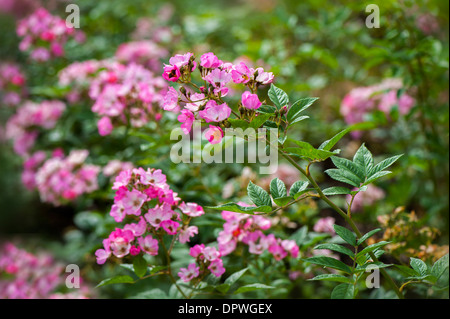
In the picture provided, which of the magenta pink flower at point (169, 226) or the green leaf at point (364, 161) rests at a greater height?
the green leaf at point (364, 161)

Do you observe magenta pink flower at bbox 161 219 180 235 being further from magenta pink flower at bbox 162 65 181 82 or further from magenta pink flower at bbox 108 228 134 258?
magenta pink flower at bbox 162 65 181 82

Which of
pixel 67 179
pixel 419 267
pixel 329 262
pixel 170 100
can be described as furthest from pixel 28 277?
pixel 419 267

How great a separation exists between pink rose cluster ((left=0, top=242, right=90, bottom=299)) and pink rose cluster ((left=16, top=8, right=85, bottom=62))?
0.99 m

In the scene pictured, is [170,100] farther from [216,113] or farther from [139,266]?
[139,266]

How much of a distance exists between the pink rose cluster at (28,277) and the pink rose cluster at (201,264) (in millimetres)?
747

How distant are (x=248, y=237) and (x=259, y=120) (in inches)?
16.8

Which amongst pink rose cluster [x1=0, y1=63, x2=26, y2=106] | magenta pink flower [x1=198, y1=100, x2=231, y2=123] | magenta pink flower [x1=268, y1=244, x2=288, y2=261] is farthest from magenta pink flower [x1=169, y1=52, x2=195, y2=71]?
pink rose cluster [x1=0, y1=63, x2=26, y2=106]

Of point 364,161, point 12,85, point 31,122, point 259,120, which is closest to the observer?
point 259,120

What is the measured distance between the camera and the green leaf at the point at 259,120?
2.51 ft

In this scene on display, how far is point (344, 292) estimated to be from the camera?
0.85 meters

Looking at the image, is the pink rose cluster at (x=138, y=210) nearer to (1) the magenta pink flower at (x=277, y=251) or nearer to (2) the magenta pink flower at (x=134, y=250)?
(2) the magenta pink flower at (x=134, y=250)

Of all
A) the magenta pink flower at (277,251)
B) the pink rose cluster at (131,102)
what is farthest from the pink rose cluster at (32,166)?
the magenta pink flower at (277,251)
